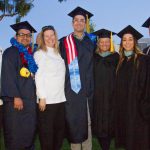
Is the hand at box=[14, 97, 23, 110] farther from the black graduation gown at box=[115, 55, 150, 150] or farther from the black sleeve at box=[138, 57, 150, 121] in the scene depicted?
the black sleeve at box=[138, 57, 150, 121]

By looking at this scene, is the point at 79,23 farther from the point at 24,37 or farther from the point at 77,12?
the point at 24,37

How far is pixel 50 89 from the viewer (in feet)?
20.8

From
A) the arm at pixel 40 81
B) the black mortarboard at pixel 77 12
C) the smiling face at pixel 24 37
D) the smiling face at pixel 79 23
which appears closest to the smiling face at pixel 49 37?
the arm at pixel 40 81

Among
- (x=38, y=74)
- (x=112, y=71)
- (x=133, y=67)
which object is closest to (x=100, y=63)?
(x=112, y=71)

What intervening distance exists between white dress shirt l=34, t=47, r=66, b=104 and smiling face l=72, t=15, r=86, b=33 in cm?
69

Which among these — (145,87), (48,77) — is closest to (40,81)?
(48,77)

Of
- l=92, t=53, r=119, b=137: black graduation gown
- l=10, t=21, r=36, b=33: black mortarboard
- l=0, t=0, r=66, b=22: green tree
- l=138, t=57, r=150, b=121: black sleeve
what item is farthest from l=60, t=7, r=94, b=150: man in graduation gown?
l=0, t=0, r=66, b=22: green tree

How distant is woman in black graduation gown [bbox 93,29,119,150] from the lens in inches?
270

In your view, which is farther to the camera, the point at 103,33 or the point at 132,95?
the point at 103,33

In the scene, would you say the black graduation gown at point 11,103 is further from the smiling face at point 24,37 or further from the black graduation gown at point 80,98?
the black graduation gown at point 80,98

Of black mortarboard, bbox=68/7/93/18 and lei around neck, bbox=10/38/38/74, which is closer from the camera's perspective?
lei around neck, bbox=10/38/38/74

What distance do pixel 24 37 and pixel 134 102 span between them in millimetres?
1930

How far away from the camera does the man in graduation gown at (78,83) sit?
6680mm

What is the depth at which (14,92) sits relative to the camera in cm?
627
